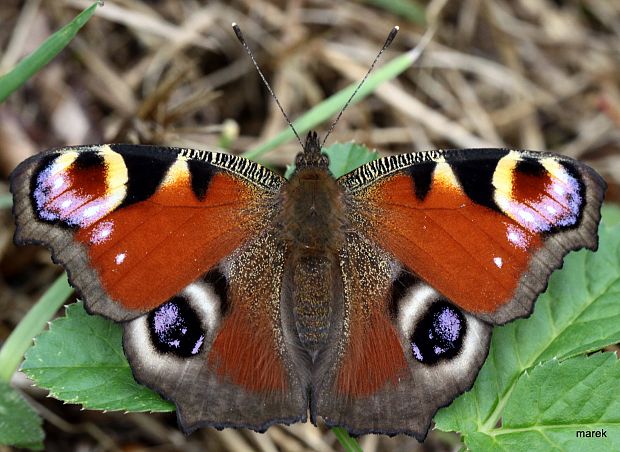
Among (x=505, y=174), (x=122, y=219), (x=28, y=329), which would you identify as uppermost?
(x=505, y=174)

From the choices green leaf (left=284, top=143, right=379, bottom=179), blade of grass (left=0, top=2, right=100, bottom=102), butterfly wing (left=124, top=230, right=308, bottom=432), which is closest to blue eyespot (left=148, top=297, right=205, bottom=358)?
butterfly wing (left=124, top=230, right=308, bottom=432)

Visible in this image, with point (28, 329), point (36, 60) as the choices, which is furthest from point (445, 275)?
point (36, 60)

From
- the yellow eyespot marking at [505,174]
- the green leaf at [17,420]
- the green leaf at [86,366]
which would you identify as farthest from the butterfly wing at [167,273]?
the yellow eyespot marking at [505,174]

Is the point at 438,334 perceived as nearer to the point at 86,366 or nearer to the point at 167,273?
the point at 167,273

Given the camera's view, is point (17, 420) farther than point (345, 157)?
No

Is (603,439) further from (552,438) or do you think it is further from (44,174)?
(44,174)

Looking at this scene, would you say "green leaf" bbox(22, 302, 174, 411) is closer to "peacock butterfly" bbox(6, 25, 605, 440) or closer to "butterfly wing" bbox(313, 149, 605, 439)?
"peacock butterfly" bbox(6, 25, 605, 440)

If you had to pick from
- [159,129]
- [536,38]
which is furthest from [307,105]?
[536,38]

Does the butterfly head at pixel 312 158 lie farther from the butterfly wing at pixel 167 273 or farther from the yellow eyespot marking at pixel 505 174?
the yellow eyespot marking at pixel 505 174
